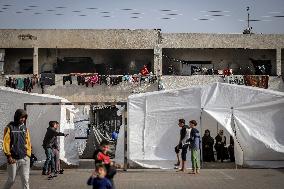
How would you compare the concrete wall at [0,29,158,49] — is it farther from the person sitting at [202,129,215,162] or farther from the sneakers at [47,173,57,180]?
the sneakers at [47,173,57,180]

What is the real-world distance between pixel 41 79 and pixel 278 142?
1545 cm

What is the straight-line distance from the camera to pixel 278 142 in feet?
56.4

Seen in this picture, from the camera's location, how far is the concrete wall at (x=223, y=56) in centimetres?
3033

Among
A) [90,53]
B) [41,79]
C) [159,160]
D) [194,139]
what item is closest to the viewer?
[194,139]

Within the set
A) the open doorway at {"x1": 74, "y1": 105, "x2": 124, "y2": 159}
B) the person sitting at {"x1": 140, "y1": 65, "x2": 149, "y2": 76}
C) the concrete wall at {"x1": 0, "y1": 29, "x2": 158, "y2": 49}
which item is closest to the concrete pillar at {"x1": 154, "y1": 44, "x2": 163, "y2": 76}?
the concrete wall at {"x1": 0, "y1": 29, "x2": 158, "y2": 49}

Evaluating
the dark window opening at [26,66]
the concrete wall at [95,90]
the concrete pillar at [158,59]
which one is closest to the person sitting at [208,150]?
the concrete wall at [95,90]

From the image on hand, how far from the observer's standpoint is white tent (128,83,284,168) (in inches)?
678

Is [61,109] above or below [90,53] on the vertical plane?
below

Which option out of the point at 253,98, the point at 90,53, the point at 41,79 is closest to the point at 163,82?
the point at 90,53

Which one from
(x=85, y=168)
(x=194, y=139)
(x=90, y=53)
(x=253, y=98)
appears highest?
(x=90, y=53)

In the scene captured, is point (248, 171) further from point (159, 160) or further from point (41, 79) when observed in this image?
point (41, 79)

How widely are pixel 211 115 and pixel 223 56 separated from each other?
13917 millimetres

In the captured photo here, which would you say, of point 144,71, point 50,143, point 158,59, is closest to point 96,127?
point 144,71

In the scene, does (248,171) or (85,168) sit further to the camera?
(85,168)
